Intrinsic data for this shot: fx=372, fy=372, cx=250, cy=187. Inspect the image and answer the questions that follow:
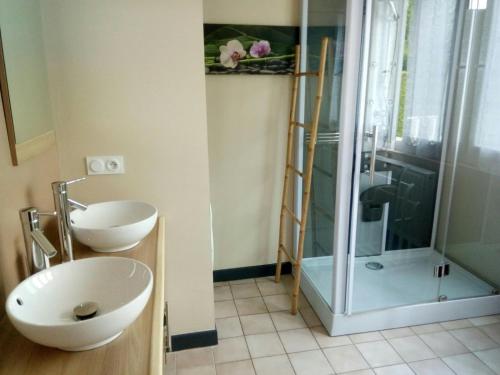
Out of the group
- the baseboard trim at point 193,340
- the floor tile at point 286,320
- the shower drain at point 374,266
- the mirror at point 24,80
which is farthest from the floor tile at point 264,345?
the mirror at point 24,80

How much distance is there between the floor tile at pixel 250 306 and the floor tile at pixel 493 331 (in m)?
1.41

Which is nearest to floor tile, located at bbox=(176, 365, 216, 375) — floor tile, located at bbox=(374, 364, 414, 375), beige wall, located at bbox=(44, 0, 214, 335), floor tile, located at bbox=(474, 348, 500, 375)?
beige wall, located at bbox=(44, 0, 214, 335)

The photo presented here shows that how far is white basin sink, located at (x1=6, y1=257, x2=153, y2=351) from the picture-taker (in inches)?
34.6

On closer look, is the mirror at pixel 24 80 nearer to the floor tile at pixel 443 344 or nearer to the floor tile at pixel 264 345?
the floor tile at pixel 264 345

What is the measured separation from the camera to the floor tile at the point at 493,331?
2297mm

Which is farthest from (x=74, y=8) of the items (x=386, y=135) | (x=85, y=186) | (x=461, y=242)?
(x=461, y=242)

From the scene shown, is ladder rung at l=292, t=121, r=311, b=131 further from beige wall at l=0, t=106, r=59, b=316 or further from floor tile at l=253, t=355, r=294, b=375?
beige wall at l=0, t=106, r=59, b=316

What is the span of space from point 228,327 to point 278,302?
0.45 m

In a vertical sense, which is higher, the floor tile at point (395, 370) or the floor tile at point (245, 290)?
the floor tile at point (395, 370)

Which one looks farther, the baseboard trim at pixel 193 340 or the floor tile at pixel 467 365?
the baseboard trim at pixel 193 340

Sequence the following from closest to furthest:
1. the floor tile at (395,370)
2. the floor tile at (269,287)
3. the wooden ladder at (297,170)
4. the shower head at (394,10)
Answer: the floor tile at (395,370) → the wooden ladder at (297,170) → the shower head at (394,10) → the floor tile at (269,287)

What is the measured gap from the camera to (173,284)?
84.1 inches

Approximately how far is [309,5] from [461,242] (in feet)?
6.79

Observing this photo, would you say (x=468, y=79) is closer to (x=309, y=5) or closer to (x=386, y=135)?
(x=386, y=135)
